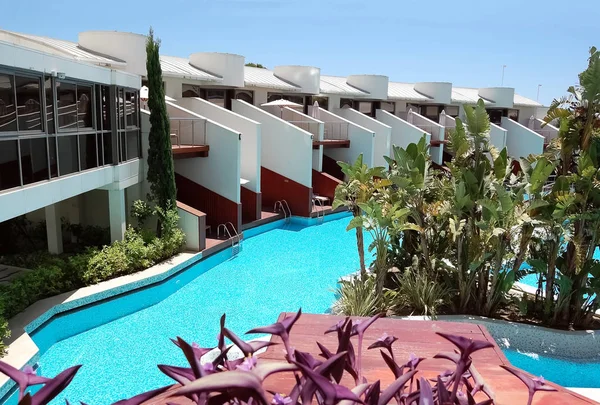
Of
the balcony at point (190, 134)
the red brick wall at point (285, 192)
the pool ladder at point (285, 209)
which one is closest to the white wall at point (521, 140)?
→ the red brick wall at point (285, 192)

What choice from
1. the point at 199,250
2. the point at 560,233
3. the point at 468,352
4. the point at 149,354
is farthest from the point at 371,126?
the point at 468,352

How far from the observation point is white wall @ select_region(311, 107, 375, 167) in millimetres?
23453

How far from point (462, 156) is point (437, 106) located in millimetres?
27238

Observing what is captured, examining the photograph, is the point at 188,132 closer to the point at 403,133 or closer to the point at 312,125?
the point at 312,125

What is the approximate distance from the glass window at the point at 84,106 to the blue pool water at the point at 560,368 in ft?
35.1

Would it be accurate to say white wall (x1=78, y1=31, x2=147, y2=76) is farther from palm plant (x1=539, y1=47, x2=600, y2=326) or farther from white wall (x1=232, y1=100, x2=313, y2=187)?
palm plant (x1=539, y1=47, x2=600, y2=326)

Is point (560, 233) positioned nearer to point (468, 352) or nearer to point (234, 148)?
point (468, 352)

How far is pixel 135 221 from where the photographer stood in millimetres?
14891

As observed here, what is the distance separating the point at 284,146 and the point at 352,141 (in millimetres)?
5164

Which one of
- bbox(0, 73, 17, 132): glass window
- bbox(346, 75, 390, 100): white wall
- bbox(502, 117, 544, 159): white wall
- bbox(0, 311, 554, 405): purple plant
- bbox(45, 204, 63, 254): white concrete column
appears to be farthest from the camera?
bbox(502, 117, 544, 159): white wall

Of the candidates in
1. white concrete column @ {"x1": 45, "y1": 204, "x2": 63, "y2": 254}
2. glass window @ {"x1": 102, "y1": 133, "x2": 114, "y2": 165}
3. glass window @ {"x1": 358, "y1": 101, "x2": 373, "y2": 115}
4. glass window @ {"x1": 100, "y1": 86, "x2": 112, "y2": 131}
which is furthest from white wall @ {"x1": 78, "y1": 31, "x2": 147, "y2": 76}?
glass window @ {"x1": 358, "y1": 101, "x2": 373, "y2": 115}

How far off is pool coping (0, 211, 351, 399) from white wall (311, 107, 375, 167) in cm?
1063

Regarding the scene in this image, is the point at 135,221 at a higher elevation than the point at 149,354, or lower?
higher

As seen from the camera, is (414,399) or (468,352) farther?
(468,352)
